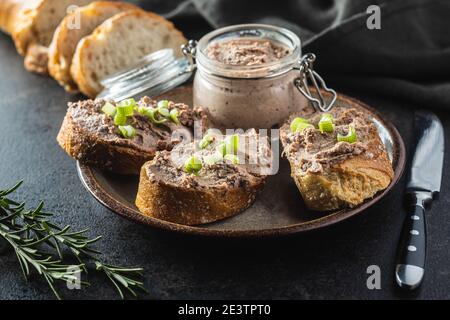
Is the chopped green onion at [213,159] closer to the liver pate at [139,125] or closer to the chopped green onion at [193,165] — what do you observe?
the chopped green onion at [193,165]

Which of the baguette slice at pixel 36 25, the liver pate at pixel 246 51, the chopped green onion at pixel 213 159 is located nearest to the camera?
the chopped green onion at pixel 213 159

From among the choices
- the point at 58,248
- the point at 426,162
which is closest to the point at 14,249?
the point at 58,248

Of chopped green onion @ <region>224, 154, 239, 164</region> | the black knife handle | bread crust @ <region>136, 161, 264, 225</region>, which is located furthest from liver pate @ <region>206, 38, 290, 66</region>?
the black knife handle

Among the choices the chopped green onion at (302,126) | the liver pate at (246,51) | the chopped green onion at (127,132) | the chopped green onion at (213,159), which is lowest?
the chopped green onion at (127,132)

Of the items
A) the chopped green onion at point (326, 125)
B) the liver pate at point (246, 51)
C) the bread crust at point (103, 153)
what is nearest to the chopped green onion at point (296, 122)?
the chopped green onion at point (326, 125)

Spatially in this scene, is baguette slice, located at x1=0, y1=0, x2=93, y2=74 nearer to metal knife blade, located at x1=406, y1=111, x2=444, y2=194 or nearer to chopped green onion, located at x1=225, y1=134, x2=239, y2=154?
chopped green onion, located at x1=225, y1=134, x2=239, y2=154

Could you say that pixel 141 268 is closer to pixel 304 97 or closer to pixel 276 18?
pixel 304 97
